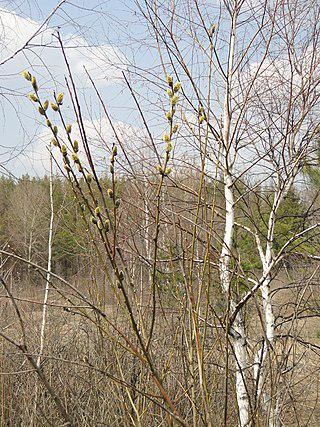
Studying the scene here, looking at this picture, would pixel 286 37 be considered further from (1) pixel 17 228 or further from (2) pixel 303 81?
(1) pixel 17 228

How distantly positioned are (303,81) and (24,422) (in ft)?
9.47

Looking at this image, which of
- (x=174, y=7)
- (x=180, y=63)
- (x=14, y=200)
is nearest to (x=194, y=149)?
(x=180, y=63)

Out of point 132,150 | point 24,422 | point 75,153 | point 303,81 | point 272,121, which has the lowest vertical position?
point 24,422

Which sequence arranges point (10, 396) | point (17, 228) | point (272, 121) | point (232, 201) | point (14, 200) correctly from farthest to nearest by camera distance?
point (14, 200)
point (17, 228)
point (10, 396)
point (272, 121)
point (232, 201)

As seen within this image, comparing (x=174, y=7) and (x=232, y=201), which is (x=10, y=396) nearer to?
(x=232, y=201)

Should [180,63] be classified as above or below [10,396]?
above

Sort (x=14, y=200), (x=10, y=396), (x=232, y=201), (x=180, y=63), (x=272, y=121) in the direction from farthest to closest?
(x=14, y=200)
(x=10, y=396)
(x=272, y=121)
(x=232, y=201)
(x=180, y=63)

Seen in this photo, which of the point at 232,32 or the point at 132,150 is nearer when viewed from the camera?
the point at 232,32

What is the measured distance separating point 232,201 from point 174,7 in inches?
47.5

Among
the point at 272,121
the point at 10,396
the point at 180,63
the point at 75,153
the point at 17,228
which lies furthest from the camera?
the point at 17,228

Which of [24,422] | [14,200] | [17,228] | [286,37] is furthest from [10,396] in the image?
[14,200]

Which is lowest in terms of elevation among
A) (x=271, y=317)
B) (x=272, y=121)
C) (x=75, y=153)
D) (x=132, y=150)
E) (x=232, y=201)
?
(x=271, y=317)

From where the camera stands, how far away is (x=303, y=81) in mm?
2766

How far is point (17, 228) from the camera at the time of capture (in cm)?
2011
